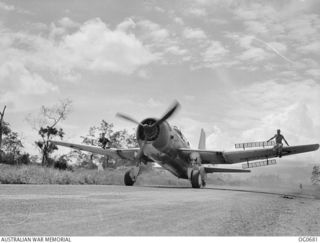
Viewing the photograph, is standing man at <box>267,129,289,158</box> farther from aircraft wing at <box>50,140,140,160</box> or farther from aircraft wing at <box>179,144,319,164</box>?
Answer: aircraft wing at <box>50,140,140,160</box>

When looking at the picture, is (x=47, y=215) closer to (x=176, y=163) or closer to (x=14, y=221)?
(x=14, y=221)

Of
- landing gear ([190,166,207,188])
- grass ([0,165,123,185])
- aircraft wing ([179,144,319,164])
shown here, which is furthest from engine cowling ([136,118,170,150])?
grass ([0,165,123,185])

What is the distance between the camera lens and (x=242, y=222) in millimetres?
5832

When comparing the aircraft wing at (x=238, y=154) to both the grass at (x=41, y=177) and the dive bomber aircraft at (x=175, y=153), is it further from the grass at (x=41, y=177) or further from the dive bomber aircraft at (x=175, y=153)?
the grass at (x=41, y=177)

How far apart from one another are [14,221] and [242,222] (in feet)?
11.4

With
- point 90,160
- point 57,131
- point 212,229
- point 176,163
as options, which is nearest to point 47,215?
point 212,229

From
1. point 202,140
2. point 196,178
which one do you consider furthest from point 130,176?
point 202,140

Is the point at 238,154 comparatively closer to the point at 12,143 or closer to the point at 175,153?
the point at 175,153

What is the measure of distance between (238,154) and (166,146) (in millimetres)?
6645

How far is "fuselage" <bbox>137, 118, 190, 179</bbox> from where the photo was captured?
23.5 m

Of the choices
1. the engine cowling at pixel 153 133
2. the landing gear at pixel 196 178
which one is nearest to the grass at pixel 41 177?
the engine cowling at pixel 153 133

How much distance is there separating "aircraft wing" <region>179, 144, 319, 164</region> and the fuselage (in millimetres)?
640

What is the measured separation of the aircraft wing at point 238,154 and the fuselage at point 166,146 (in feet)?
2.10

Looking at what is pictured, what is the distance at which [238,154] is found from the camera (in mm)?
27500
